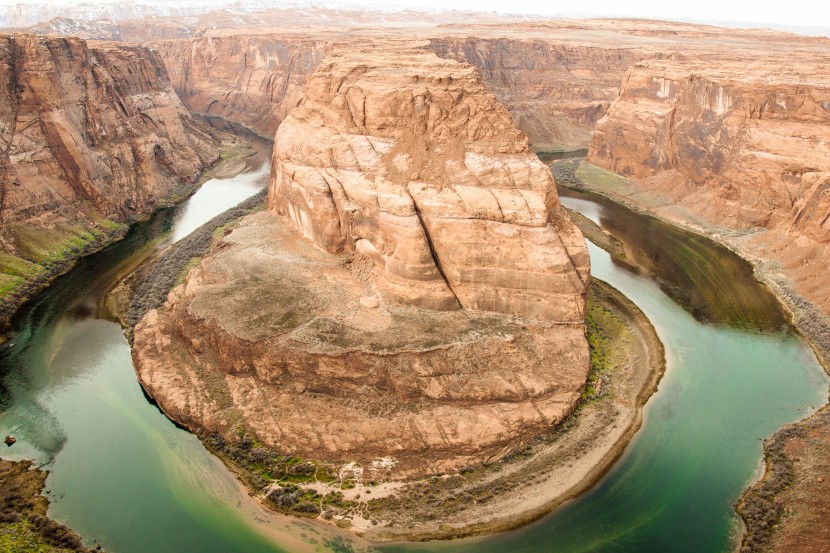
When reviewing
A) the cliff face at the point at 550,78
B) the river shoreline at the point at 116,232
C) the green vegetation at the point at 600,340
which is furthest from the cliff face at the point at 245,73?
the green vegetation at the point at 600,340

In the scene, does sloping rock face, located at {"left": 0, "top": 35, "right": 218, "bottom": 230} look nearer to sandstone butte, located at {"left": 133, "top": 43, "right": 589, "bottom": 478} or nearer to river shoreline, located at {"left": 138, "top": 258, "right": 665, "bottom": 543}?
sandstone butte, located at {"left": 133, "top": 43, "right": 589, "bottom": 478}

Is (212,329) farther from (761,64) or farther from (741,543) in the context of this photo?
(761,64)

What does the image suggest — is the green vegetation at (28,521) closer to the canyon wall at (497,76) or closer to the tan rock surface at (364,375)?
the tan rock surface at (364,375)

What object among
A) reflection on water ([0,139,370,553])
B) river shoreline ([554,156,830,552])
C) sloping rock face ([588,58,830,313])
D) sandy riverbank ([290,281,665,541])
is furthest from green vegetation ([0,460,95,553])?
sloping rock face ([588,58,830,313])

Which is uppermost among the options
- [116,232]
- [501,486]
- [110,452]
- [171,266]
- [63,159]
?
[63,159]

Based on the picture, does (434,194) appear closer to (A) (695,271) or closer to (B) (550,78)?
(A) (695,271)

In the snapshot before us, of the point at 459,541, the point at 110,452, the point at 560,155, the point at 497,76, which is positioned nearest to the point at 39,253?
the point at 110,452
